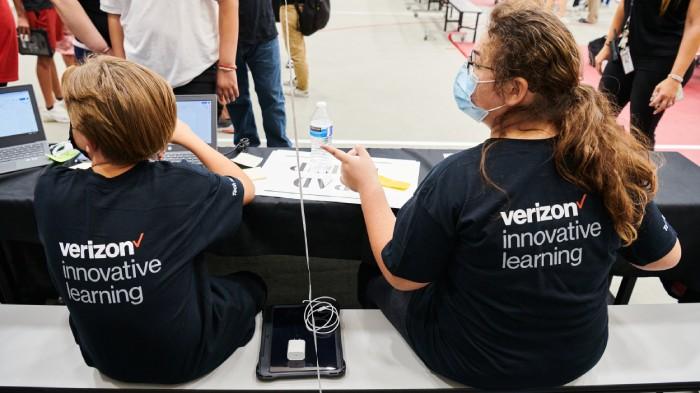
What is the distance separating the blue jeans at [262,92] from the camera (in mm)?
2722

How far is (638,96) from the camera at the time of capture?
2289mm

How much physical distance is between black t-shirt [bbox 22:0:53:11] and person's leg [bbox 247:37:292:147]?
1.57 metres

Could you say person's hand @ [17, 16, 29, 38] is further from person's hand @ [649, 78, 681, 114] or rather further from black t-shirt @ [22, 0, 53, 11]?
person's hand @ [649, 78, 681, 114]

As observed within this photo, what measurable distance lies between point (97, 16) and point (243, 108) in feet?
2.79

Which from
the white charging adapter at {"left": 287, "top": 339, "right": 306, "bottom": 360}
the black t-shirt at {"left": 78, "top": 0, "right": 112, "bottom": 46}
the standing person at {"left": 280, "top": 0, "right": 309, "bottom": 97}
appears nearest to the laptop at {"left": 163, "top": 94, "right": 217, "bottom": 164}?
the white charging adapter at {"left": 287, "top": 339, "right": 306, "bottom": 360}

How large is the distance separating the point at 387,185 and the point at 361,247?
21cm

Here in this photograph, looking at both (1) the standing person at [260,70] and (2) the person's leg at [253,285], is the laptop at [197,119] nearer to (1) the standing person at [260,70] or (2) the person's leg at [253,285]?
(2) the person's leg at [253,285]

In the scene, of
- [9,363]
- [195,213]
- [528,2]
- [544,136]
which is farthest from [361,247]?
[9,363]

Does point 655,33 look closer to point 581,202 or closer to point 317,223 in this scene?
point 581,202

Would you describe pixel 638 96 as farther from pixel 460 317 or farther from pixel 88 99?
pixel 88 99

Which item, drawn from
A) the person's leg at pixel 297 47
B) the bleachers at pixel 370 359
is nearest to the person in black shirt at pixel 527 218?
the bleachers at pixel 370 359

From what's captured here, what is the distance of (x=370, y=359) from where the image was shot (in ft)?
4.40

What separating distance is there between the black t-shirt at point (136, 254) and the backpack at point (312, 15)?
2738 millimetres

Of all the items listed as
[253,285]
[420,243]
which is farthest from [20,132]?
[420,243]
